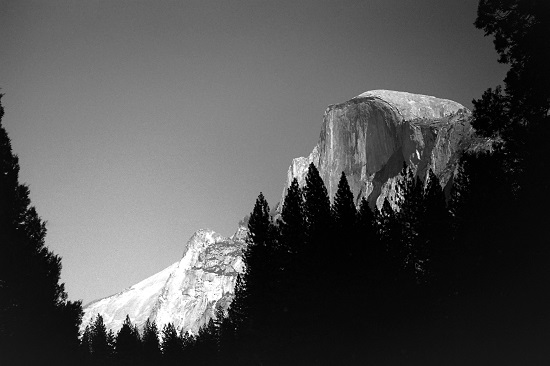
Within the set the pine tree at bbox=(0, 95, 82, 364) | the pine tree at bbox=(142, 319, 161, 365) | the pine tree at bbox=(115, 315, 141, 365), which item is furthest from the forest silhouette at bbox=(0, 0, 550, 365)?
the pine tree at bbox=(142, 319, 161, 365)

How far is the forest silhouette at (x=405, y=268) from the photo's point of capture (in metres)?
20.6

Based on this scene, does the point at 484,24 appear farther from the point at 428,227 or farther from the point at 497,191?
the point at 428,227

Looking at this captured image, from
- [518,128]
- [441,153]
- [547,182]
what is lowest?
[547,182]

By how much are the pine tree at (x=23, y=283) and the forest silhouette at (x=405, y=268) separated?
7 centimetres

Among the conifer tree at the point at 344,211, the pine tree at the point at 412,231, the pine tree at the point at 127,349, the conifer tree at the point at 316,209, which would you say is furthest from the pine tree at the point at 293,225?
the pine tree at the point at 127,349

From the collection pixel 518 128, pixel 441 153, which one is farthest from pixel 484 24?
pixel 441 153

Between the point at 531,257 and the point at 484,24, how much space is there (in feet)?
31.8

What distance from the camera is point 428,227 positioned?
47562 millimetres

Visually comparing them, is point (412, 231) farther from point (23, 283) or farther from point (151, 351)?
point (151, 351)

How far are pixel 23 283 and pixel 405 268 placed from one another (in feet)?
82.4

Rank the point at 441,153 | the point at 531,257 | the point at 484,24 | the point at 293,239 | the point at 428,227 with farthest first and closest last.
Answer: the point at 441,153, the point at 428,227, the point at 293,239, the point at 531,257, the point at 484,24

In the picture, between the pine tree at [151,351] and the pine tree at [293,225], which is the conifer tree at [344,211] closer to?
the pine tree at [293,225]

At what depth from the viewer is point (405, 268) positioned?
1687 inches

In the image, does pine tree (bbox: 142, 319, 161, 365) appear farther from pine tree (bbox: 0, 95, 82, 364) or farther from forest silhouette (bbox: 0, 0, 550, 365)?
pine tree (bbox: 0, 95, 82, 364)
